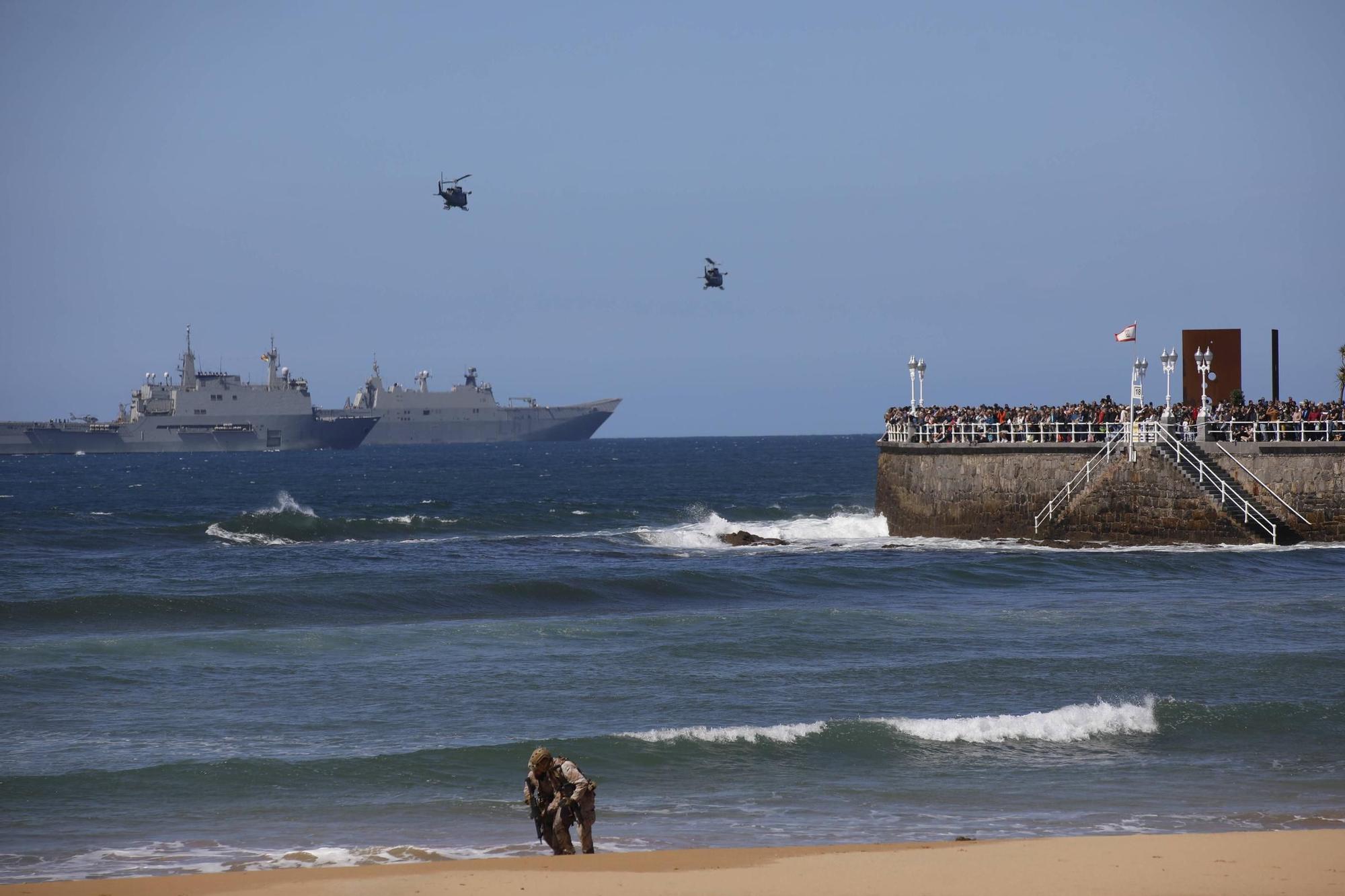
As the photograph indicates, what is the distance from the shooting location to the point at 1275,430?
97.4ft

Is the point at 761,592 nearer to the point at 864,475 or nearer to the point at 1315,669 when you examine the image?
the point at 1315,669

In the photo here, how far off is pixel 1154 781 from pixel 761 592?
14.4 meters

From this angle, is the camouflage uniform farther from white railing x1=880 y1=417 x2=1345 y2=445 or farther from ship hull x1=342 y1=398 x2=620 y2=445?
ship hull x1=342 y1=398 x2=620 y2=445

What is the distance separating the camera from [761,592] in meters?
25.9

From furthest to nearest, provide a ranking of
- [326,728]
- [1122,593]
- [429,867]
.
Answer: [1122,593] → [326,728] → [429,867]

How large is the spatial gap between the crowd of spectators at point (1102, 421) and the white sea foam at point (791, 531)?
3.22 metres

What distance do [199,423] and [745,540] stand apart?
385 feet

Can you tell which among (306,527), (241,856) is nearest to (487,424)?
(306,527)

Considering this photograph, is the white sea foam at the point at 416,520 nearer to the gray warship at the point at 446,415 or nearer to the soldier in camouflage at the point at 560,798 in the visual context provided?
the soldier in camouflage at the point at 560,798

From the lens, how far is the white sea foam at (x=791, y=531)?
36.9m

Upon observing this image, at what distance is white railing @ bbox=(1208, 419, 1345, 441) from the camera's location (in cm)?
2919

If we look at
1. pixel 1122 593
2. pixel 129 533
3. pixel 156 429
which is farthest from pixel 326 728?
pixel 156 429

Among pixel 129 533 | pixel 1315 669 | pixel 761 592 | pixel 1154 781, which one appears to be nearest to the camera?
pixel 1154 781

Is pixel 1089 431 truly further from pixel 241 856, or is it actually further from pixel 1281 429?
pixel 241 856
